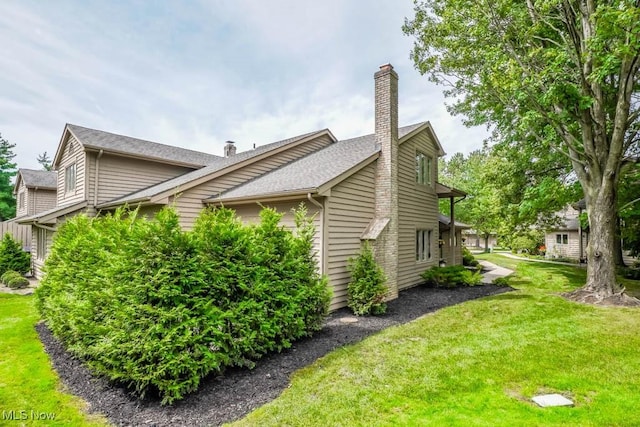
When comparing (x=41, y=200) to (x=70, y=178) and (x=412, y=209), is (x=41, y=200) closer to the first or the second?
(x=70, y=178)

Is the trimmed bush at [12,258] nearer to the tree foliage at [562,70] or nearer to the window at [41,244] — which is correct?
the window at [41,244]

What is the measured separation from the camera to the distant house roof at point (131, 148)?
43.5ft

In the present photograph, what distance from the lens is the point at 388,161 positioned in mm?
10211

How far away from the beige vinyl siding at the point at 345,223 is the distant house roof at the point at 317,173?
0.40 metres

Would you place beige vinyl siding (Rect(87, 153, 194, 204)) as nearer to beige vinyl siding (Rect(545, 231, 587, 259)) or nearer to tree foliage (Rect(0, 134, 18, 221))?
tree foliage (Rect(0, 134, 18, 221))

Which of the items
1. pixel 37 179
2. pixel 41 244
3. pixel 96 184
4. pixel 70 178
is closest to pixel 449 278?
pixel 96 184

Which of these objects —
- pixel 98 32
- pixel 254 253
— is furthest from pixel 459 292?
pixel 98 32

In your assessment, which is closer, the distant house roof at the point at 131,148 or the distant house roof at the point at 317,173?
the distant house roof at the point at 317,173

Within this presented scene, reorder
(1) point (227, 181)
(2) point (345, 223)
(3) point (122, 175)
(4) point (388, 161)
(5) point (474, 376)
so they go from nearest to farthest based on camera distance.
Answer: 1. (5) point (474, 376)
2. (2) point (345, 223)
3. (4) point (388, 161)
4. (1) point (227, 181)
5. (3) point (122, 175)

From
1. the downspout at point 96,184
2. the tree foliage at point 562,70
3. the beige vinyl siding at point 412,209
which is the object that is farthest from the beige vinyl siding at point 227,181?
the tree foliage at point 562,70

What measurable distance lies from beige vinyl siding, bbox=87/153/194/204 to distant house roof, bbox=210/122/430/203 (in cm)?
565

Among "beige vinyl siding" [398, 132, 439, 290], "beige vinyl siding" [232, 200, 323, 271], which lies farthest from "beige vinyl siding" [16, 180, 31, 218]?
"beige vinyl siding" [398, 132, 439, 290]

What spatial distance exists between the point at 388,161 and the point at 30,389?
9549 mm

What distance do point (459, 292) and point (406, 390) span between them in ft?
26.8
